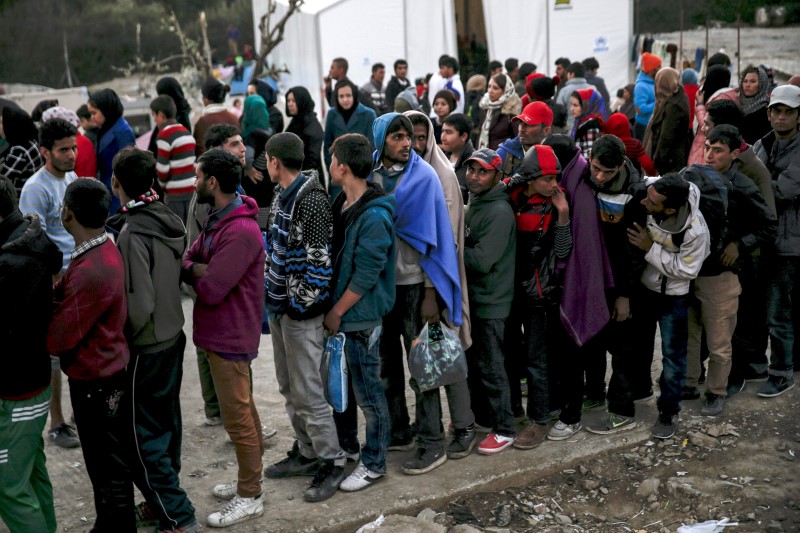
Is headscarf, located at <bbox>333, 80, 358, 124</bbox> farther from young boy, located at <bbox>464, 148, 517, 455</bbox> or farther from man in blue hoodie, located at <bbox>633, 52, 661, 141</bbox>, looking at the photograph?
young boy, located at <bbox>464, 148, 517, 455</bbox>

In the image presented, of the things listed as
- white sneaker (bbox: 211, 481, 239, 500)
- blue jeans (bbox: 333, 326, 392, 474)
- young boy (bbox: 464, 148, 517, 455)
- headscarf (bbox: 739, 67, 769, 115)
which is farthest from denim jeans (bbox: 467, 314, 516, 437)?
headscarf (bbox: 739, 67, 769, 115)

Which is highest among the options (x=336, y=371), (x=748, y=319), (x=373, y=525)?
(x=336, y=371)

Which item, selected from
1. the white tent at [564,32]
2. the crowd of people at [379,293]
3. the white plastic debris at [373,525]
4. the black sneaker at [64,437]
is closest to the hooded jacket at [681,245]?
the crowd of people at [379,293]

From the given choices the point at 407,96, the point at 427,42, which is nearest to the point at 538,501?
the point at 407,96

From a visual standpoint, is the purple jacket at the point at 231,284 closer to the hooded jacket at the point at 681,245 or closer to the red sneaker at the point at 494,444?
the red sneaker at the point at 494,444

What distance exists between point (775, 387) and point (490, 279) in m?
2.20

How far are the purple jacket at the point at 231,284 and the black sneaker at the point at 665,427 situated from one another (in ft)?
8.08

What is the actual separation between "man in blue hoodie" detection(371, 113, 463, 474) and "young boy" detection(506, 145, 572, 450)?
459 mm

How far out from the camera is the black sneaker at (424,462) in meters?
4.60

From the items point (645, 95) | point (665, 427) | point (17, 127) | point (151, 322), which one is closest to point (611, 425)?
point (665, 427)

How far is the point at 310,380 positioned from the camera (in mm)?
4285

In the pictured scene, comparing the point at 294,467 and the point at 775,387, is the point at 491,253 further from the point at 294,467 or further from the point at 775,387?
the point at 775,387

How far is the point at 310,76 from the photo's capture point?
17.1 meters

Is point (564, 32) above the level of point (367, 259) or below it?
above
